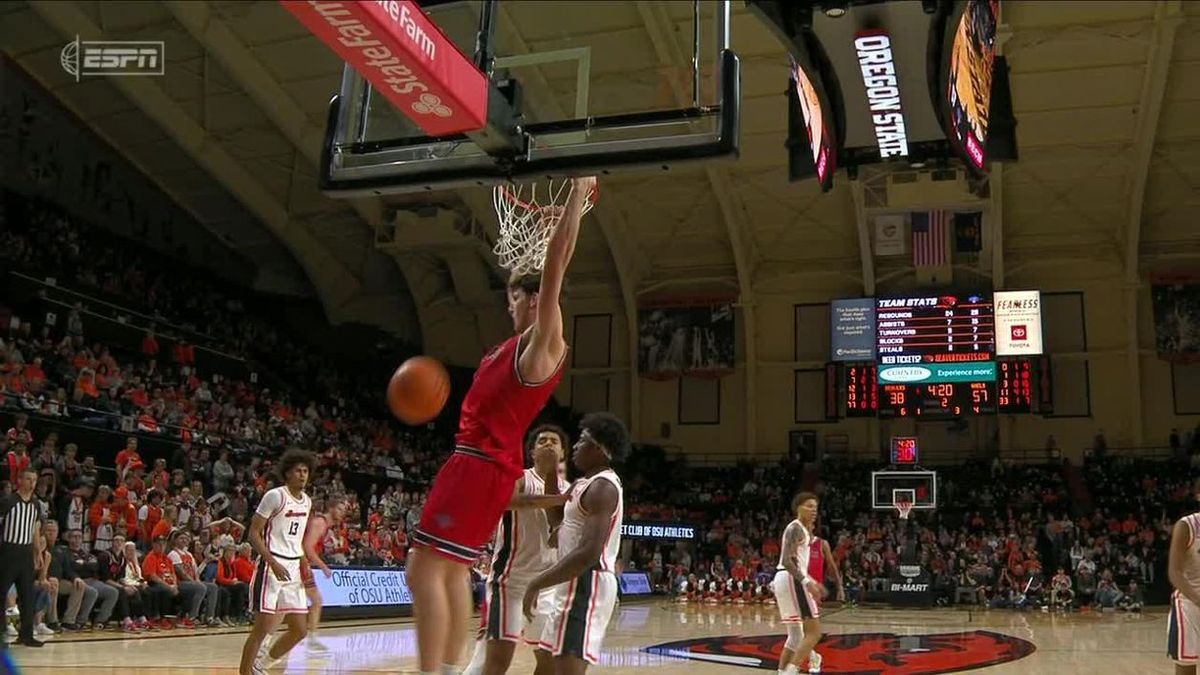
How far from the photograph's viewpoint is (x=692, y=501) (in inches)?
1126

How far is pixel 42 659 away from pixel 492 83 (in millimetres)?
6489

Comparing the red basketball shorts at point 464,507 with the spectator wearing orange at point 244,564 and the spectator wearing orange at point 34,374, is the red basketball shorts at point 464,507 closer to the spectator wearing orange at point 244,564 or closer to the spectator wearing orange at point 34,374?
the spectator wearing orange at point 244,564

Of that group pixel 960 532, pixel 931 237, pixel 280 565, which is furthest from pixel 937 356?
pixel 280 565

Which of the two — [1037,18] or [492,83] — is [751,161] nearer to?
[1037,18]

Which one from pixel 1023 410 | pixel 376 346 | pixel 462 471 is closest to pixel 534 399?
pixel 462 471

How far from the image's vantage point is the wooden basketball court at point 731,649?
31.0 ft

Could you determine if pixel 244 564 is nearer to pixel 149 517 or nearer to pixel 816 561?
pixel 149 517

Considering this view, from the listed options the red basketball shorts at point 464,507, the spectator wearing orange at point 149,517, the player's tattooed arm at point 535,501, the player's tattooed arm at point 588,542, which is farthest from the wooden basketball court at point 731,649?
the red basketball shorts at point 464,507

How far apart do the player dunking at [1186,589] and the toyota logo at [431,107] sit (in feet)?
14.8

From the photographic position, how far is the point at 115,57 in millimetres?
21719

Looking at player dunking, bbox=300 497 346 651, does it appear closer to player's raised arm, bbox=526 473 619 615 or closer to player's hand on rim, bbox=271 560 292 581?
player's hand on rim, bbox=271 560 292 581

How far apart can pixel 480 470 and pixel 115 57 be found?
20796 mm

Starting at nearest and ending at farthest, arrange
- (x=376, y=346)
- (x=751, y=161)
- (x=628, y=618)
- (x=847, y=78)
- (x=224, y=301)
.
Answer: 1. (x=847, y=78)
2. (x=628, y=618)
3. (x=751, y=161)
4. (x=224, y=301)
5. (x=376, y=346)

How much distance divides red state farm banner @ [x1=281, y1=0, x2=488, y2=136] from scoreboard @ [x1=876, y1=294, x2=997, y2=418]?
19.7 metres
